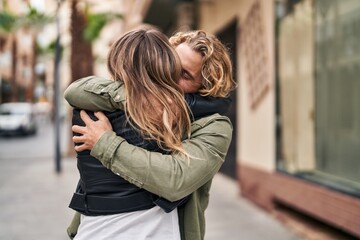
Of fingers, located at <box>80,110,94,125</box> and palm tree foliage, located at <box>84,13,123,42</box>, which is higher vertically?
palm tree foliage, located at <box>84,13,123,42</box>

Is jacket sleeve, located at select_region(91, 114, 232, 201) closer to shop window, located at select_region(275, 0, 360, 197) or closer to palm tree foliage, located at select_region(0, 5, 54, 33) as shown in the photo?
shop window, located at select_region(275, 0, 360, 197)

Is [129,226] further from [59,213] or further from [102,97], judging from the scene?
A: [59,213]

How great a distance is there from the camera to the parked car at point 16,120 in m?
25.6

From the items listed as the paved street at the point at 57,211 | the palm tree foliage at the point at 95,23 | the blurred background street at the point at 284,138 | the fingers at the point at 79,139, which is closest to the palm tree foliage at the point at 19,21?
the palm tree foliage at the point at 95,23

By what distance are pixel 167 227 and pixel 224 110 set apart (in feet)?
1.57

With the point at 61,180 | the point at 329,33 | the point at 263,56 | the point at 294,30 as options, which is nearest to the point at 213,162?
the point at 329,33

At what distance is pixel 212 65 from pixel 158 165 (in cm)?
45

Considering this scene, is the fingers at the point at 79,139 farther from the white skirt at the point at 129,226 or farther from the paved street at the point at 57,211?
the paved street at the point at 57,211

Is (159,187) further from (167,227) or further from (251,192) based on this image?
(251,192)

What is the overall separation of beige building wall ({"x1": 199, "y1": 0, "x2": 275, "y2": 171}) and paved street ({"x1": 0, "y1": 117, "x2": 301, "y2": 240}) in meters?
0.77

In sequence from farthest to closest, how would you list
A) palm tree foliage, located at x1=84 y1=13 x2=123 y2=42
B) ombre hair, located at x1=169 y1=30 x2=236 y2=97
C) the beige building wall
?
palm tree foliage, located at x1=84 y1=13 x2=123 y2=42 < the beige building wall < ombre hair, located at x1=169 y1=30 x2=236 y2=97

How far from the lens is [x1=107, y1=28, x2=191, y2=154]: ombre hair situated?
5.50ft

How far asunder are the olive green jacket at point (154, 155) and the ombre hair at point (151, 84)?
0.05 metres

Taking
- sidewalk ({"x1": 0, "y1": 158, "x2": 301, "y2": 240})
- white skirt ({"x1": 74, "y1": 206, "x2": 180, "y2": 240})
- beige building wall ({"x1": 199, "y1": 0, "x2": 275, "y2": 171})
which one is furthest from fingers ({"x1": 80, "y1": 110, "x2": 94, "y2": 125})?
beige building wall ({"x1": 199, "y1": 0, "x2": 275, "y2": 171})
